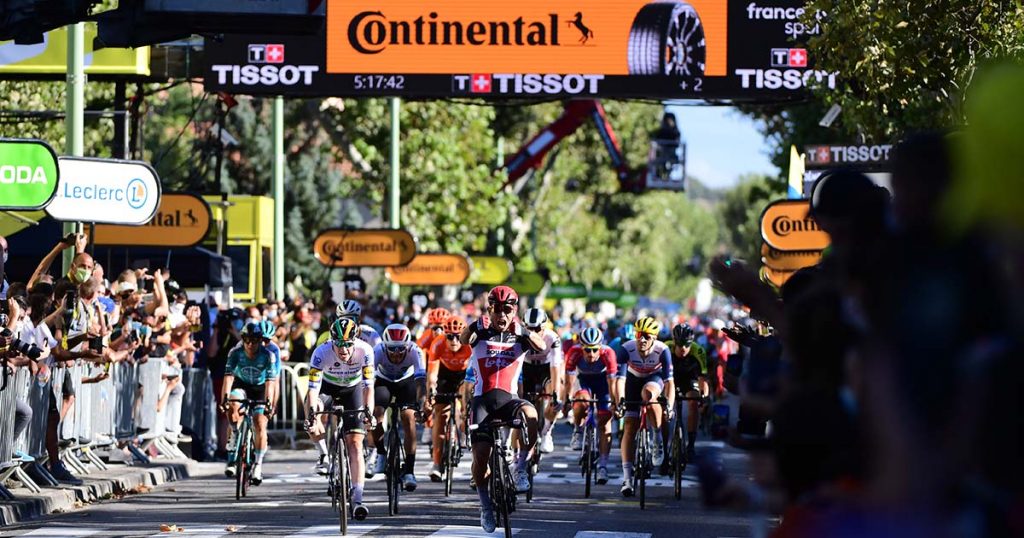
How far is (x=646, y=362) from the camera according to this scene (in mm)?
19062

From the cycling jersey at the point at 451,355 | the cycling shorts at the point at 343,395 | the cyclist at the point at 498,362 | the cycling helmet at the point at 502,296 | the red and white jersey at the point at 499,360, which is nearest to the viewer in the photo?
the cyclist at the point at 498,362

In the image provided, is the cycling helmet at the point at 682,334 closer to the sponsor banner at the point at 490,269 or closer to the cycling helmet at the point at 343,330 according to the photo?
the cycling helmet at the point at 343,330

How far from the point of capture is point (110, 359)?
1866 cm

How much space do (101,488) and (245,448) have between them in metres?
1.41

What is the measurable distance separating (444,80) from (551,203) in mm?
41750

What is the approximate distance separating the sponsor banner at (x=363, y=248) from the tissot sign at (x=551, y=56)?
8215mm

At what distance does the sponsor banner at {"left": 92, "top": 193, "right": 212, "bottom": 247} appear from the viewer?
24531mm

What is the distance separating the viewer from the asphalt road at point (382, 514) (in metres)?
14.7

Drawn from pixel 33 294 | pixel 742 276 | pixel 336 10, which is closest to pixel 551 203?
pixel 336 10

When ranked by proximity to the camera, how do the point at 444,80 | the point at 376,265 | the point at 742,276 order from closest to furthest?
the point at 742,276 → the point at 444,80 → the point at 376,265

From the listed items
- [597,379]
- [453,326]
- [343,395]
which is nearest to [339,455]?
[343,395]

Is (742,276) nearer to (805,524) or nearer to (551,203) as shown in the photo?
(805,524)

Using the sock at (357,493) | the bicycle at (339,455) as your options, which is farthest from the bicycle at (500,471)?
the sock at (357,493)

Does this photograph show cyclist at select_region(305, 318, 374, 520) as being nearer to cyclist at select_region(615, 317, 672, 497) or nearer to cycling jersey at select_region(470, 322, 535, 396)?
cycling jersey at select_region(470, 322, 535, 396)
